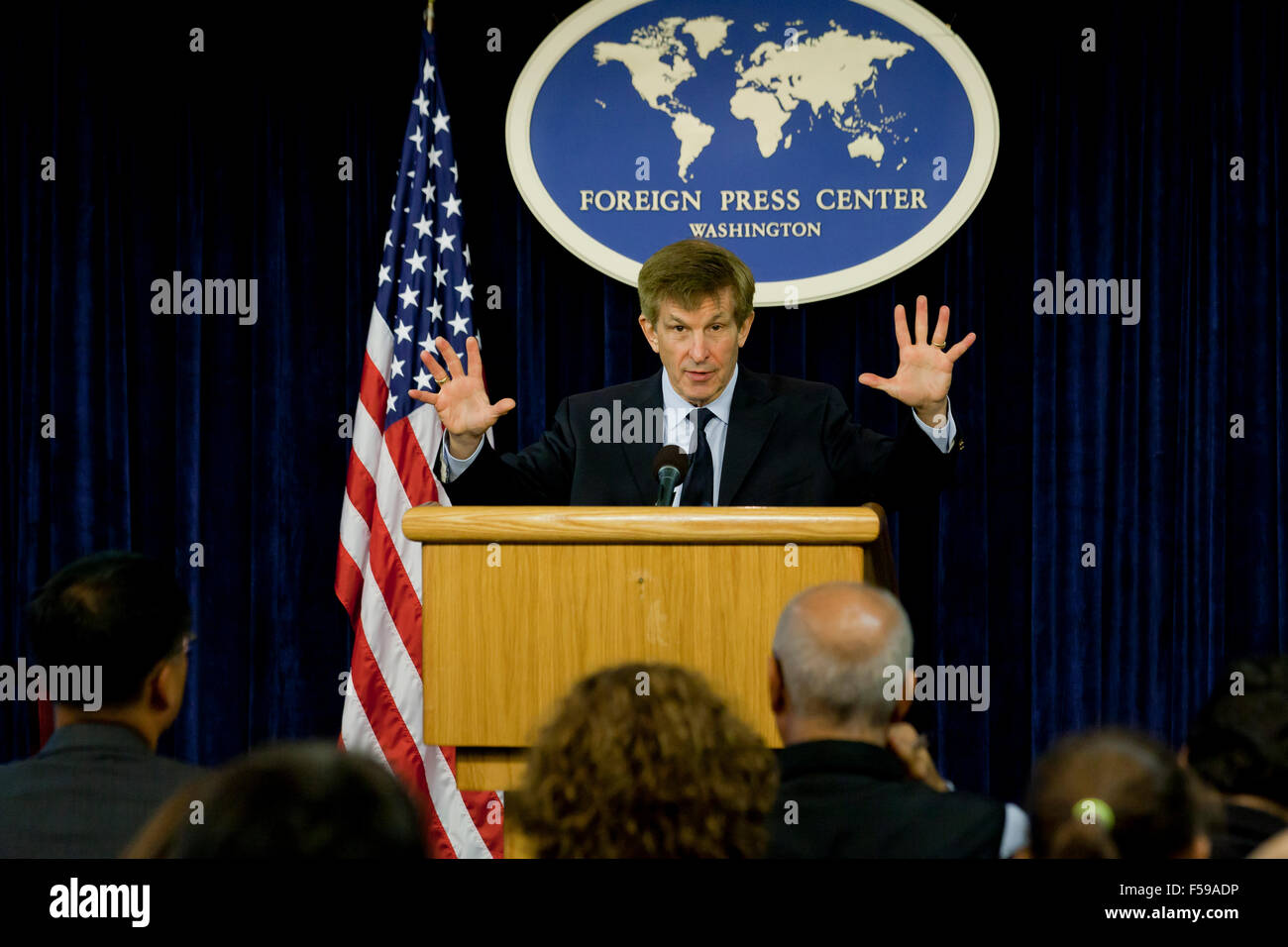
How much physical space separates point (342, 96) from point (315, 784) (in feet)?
12.7

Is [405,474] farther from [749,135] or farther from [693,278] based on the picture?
[749,135]

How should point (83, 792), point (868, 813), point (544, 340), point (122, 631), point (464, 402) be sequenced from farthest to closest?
1. point (544, 340)
2. point (464, 402)
3. point (122, 631)
4. point (83, 792)
5. point (868, 813)

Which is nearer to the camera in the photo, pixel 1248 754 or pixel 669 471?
pixel 1248 754

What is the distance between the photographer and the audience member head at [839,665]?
1.67 meters

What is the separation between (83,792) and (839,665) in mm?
980

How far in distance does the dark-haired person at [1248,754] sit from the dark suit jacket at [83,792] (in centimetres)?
128

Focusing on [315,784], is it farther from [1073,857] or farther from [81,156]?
[81,156]

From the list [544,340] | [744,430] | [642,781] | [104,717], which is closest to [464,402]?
[744,430]

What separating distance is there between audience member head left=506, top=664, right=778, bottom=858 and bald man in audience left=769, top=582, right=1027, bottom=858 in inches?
6.7

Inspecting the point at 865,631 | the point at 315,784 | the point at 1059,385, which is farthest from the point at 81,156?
the point at 315,784

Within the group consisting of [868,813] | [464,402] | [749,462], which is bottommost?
[868,813]

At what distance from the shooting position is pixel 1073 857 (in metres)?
1.20

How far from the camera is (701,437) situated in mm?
3008

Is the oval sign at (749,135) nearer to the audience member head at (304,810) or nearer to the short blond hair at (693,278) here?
the short blond hair at (693,278)
